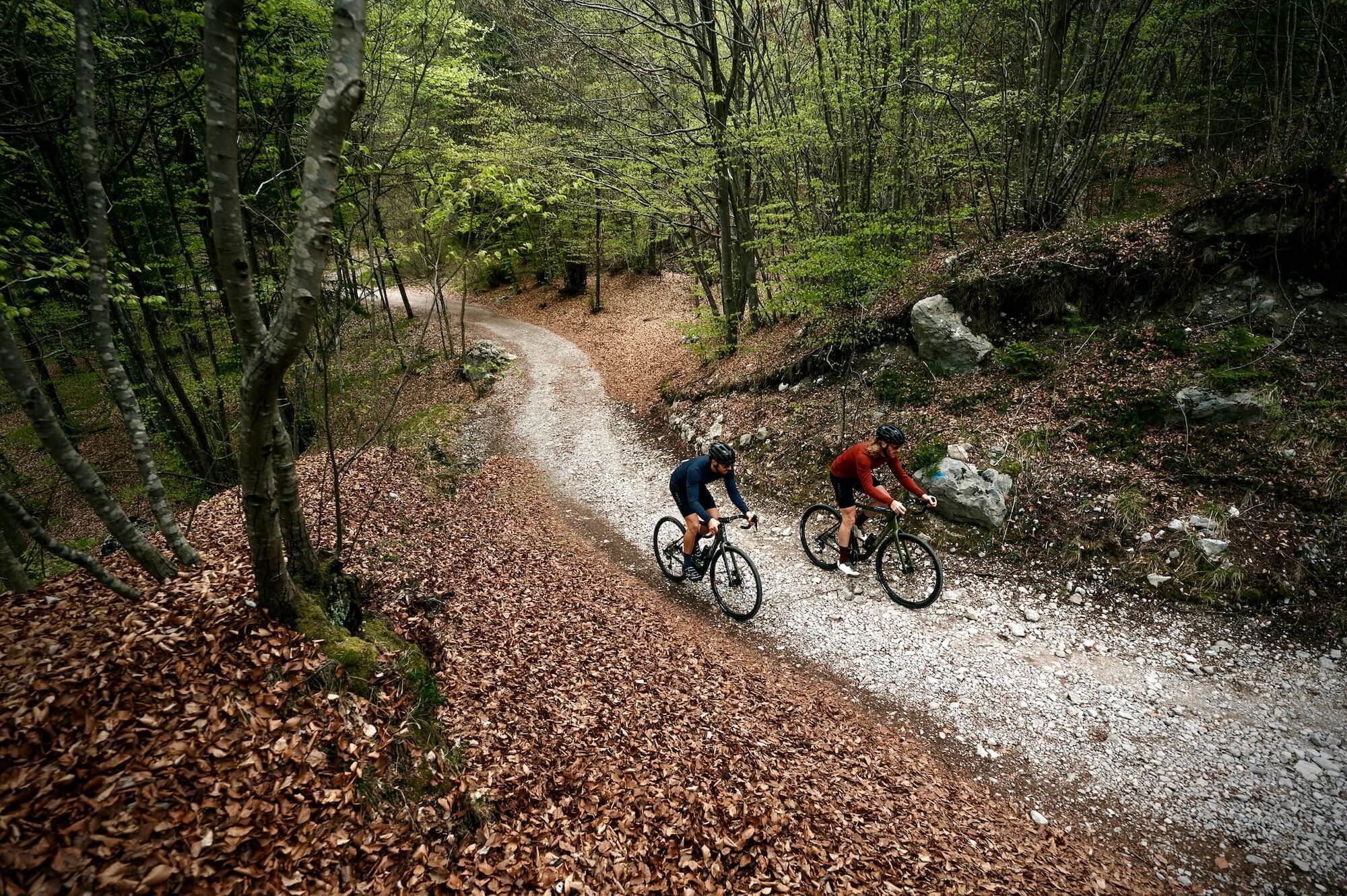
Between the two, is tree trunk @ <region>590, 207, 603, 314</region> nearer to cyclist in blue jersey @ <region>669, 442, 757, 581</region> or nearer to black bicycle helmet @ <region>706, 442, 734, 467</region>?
cyclist in blue jersey @ <region>669, 442, 757, 581</region>

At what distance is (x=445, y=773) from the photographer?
398 cm

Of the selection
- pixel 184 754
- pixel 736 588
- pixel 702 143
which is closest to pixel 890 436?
pixel 736 588

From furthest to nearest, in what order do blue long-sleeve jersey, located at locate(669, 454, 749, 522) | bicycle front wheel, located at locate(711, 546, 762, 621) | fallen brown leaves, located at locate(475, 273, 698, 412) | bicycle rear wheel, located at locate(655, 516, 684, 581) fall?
fallen brown leaves, located at locate(475, 273, 698, 412) < bicycle rear wheel, located at locate(655, 516, 684, 581) < bicycle front wheel, located at locate(711, 546, 762, 621) < blue long-sleeve jersey, located at locate(669, 454, 749, 522)

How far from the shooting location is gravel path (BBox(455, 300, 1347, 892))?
421cm

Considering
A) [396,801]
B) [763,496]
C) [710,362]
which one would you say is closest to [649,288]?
[710,362]

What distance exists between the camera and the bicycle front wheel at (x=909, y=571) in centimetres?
679

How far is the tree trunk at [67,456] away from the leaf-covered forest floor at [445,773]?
35 cm

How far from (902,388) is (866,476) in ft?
12.4

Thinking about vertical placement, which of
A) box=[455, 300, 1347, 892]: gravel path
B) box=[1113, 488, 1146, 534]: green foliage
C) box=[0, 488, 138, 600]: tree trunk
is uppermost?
box=[0, 488, 138, 600]: tree trunk

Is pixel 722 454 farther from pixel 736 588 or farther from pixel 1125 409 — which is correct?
pixel 1125 409

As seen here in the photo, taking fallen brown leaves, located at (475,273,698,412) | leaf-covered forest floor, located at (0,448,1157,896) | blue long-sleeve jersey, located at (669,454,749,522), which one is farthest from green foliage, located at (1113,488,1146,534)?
fallen brown leaves, located at (475,273,698,412)

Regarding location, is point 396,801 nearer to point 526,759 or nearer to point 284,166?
point 526,759

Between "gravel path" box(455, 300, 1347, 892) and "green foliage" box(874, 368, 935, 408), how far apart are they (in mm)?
3593

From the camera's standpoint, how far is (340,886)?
3.04 meters
